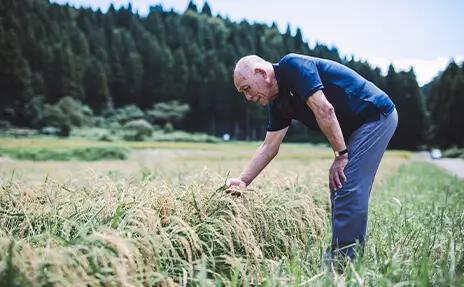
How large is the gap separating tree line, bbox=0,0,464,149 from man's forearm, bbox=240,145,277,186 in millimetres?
33992

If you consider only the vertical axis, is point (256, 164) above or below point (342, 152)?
below

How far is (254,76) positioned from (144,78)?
62162 millimetres

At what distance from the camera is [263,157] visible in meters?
3.12

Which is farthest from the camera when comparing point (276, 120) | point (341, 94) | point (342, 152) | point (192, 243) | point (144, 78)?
point (144, 78)

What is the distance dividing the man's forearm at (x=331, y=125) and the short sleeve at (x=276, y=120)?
59cm

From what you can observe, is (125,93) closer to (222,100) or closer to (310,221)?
(222,100)

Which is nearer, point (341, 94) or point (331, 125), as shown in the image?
point (331, 125)

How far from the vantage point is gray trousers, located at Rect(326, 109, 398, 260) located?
97.9 inches

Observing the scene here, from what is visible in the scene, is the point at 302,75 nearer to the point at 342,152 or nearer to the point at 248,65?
the point at 248,65

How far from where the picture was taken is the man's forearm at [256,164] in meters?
3.07

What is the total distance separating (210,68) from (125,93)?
42.6 feet

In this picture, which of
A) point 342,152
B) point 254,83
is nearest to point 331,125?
point 342,152

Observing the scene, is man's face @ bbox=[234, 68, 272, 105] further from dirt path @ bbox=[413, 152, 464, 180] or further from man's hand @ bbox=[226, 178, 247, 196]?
dirt path @ bbox=[413, 152, 464, 180]

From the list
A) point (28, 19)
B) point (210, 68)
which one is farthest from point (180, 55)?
point (28, 19)
